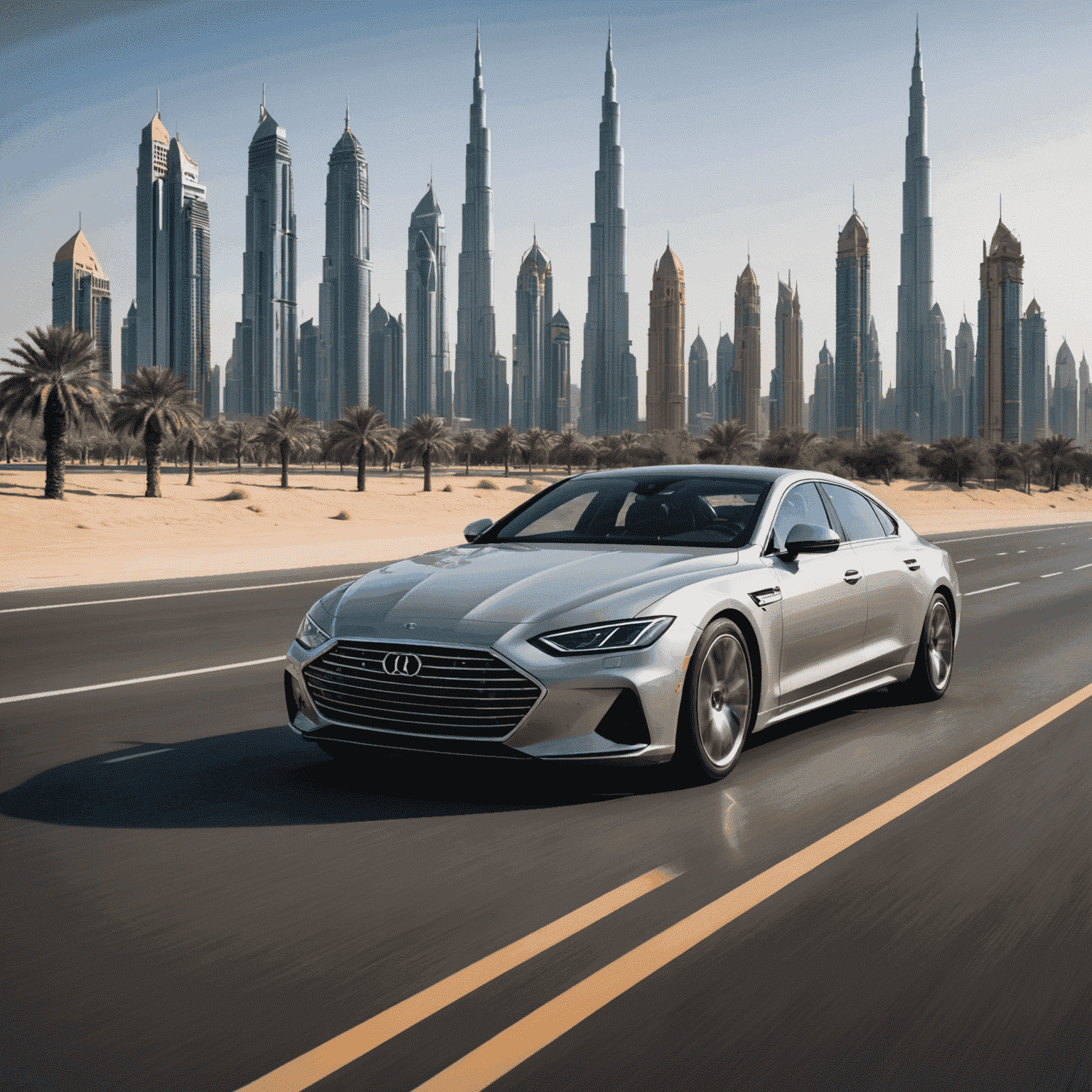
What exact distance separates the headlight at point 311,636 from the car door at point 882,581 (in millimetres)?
3263

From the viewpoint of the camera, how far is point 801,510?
7051mm

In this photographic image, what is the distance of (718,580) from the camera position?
5.80 m

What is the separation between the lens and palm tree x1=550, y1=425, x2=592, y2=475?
440 feet

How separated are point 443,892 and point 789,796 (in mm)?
2064

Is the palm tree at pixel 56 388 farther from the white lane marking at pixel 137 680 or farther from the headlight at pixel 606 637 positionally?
the headlight at pixel 606 637

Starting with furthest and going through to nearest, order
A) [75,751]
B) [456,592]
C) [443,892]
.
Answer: [75,751], [456,592], [443,892]

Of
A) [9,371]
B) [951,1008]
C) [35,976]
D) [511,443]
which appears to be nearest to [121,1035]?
[35,976]

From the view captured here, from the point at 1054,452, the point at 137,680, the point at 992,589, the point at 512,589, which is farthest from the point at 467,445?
the point at 512,589

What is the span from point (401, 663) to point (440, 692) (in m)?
0.22

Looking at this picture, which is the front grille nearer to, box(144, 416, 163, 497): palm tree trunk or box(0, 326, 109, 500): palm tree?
box(0, 326, 109, 500): palm tree

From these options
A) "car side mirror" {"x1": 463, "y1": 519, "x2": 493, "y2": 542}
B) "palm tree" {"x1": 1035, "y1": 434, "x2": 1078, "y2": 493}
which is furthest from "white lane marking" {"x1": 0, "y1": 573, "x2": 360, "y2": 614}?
"palm tree" {"x1": 1035, "y1": 434, "x2": 1078, "y2": 493}

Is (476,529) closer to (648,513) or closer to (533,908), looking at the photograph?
(648,513)

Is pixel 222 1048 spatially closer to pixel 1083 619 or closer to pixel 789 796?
pixel 789 796

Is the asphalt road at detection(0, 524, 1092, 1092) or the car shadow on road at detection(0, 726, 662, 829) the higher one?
the car shadow on road at detection(0, 726, 662, 829)
